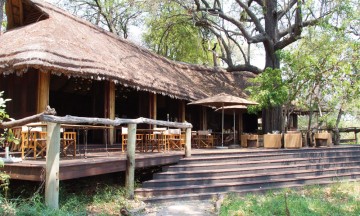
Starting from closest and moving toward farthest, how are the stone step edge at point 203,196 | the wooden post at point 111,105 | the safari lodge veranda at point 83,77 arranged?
the stone step edge at point 203,196, the safari lodge veranda at point 83,77, the wooden post at point 111,105

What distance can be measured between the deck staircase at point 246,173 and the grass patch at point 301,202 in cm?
42

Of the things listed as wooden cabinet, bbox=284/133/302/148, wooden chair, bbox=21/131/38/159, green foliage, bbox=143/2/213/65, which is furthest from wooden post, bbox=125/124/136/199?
green foliage, bbox=143/2/213/65

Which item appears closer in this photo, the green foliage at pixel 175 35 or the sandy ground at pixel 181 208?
the sandy ground at pixel 181 208

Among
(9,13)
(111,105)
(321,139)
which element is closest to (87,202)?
(111,105)

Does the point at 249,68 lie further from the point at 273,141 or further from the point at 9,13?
the point at 9,13

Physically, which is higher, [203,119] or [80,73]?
[80,73]

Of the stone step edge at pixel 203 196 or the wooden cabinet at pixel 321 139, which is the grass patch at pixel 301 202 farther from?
the wooden cabinet at pixel 321 139

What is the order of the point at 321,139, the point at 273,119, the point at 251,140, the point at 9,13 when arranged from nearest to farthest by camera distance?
the point at 9,13 < the point at 321,139 < the point at 251,140 < the point at 273,119

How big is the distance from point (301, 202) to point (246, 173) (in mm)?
1985

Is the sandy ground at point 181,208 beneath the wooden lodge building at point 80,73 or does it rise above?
beneath

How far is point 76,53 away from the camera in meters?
8.64

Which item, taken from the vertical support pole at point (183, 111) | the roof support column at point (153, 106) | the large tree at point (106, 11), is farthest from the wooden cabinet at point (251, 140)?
the large tree at point (106, 11)

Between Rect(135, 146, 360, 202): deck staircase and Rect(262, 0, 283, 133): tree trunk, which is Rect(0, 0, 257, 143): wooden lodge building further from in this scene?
Rect(135, 146, 360, 202): deck staircase

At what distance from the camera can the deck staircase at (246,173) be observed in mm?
7477
